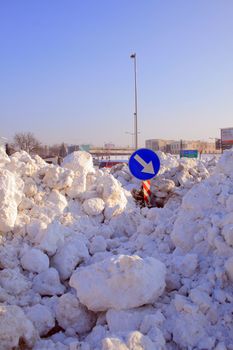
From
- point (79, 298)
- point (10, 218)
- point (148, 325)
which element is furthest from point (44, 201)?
point (148, 325)

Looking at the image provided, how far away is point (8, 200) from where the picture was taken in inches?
207

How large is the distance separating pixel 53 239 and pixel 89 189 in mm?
2117

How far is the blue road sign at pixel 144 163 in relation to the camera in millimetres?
6840

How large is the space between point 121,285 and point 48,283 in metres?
1.07

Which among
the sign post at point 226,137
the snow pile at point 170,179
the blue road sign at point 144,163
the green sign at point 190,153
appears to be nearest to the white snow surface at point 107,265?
the blue road sign at point 144,163

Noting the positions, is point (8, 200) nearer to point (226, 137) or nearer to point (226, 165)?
point (226, 165)

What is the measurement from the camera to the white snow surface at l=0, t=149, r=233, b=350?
3.13 m

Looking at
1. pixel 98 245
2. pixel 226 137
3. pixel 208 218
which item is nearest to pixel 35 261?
pixel 98 245

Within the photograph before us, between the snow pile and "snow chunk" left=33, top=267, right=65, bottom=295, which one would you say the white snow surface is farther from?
the snow pile

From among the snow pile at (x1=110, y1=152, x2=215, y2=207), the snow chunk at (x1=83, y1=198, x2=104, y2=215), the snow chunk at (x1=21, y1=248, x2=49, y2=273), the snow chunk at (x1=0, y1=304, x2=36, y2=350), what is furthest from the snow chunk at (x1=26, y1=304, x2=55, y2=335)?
the snow pile at (x1=110, y1=152, x2=215, y2=207)

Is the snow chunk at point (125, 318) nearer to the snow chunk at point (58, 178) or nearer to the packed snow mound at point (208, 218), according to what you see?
the packed snow mound at point (208, 218)

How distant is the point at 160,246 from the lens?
4738 millimetres

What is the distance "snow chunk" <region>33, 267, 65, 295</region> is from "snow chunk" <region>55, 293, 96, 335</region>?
1.44 feet

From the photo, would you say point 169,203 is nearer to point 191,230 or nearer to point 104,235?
point 104,235
